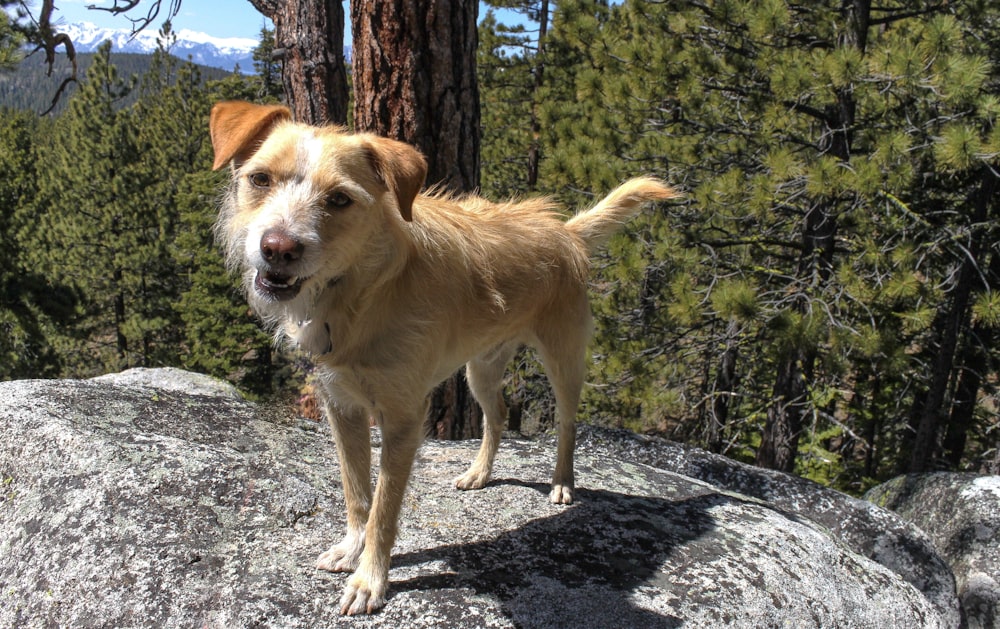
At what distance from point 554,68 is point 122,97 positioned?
1896 cm

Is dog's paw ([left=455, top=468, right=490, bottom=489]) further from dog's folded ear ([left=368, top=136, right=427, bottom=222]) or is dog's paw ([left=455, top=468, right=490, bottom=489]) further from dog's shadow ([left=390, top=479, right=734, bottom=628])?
dog's folded ear ([left=368, top=136, right=427, bottom=222])

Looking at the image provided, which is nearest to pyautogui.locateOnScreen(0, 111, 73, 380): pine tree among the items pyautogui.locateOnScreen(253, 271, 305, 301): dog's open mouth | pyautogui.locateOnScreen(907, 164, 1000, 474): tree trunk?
pyautogui.locateOnScreen(253, 271, 305, 301): dog's open mouth

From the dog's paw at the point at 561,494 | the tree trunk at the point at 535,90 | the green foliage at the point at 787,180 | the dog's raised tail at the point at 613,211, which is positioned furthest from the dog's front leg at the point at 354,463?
the tree trunk at the point at 535,90

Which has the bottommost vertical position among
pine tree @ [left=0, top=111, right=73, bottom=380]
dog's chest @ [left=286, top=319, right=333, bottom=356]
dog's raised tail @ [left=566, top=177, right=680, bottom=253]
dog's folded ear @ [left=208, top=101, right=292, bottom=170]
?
pine tree @ [left=0, top=111, right=73, bottom=380]

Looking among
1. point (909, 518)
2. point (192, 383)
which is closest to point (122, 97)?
point (192, 383)

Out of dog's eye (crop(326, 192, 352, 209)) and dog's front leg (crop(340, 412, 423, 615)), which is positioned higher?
dog's eye (crop(326, 192, 352, 209))

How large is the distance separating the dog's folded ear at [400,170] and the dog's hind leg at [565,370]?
1.47 metres

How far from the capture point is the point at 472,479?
3914 millimetres

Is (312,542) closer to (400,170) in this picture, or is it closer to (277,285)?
(277,285)

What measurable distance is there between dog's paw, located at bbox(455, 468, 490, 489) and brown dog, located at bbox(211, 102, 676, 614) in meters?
0.89

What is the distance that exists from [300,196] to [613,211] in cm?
227

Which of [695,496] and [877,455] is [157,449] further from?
[877,455]

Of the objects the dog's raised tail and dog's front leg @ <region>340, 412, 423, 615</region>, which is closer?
dog's front leg @ <region>340, 412, 423, 615</region>

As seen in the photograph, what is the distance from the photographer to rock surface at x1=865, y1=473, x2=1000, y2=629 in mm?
5223
